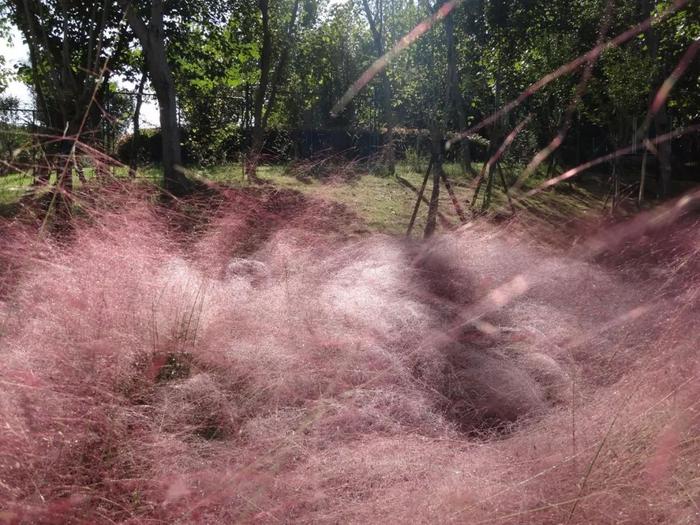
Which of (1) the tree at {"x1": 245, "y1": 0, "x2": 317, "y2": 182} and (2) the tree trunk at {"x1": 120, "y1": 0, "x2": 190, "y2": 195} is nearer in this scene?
(2) the tree trunk at {"x1": 120, "y1": 0, "x2": 190, "y2": 195}

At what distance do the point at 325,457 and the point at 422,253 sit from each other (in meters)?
3.28

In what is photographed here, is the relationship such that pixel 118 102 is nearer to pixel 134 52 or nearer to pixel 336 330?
pixel 134 52

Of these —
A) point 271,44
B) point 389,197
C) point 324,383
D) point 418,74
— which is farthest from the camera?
point 271,44

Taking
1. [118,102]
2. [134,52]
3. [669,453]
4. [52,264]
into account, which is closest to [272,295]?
[52,264]

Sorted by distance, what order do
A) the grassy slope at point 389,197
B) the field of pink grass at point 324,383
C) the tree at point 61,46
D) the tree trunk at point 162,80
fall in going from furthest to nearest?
the tree trunk at point 162,80
the tree at point 61,46
the grassy slope at point 389,197
the field of pink grass at point 324,383

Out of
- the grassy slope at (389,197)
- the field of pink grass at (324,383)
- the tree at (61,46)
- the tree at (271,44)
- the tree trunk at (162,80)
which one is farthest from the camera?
the tree at (271,44)

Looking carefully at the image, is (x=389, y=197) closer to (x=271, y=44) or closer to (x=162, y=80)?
(x=162, y=80)

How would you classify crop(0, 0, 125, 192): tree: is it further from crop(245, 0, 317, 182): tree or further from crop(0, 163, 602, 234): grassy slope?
crop(245, 0, 317, 182): tree

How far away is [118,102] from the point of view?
44.6 feet

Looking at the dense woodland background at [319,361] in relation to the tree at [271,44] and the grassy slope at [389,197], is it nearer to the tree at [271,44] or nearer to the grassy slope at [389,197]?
the grassy slope at [389,197]

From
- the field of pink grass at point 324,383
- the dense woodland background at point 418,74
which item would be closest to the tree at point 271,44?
the dense woodland background at point 418,74

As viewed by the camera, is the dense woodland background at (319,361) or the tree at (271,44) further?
the tree at (271,44)

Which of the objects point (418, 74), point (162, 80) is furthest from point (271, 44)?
point (162, 80)

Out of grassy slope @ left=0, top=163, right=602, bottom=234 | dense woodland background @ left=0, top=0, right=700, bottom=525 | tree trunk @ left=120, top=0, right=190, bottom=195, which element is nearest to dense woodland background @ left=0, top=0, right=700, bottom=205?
tree trunk @ left=120, top=0, right=190, bottom=195
